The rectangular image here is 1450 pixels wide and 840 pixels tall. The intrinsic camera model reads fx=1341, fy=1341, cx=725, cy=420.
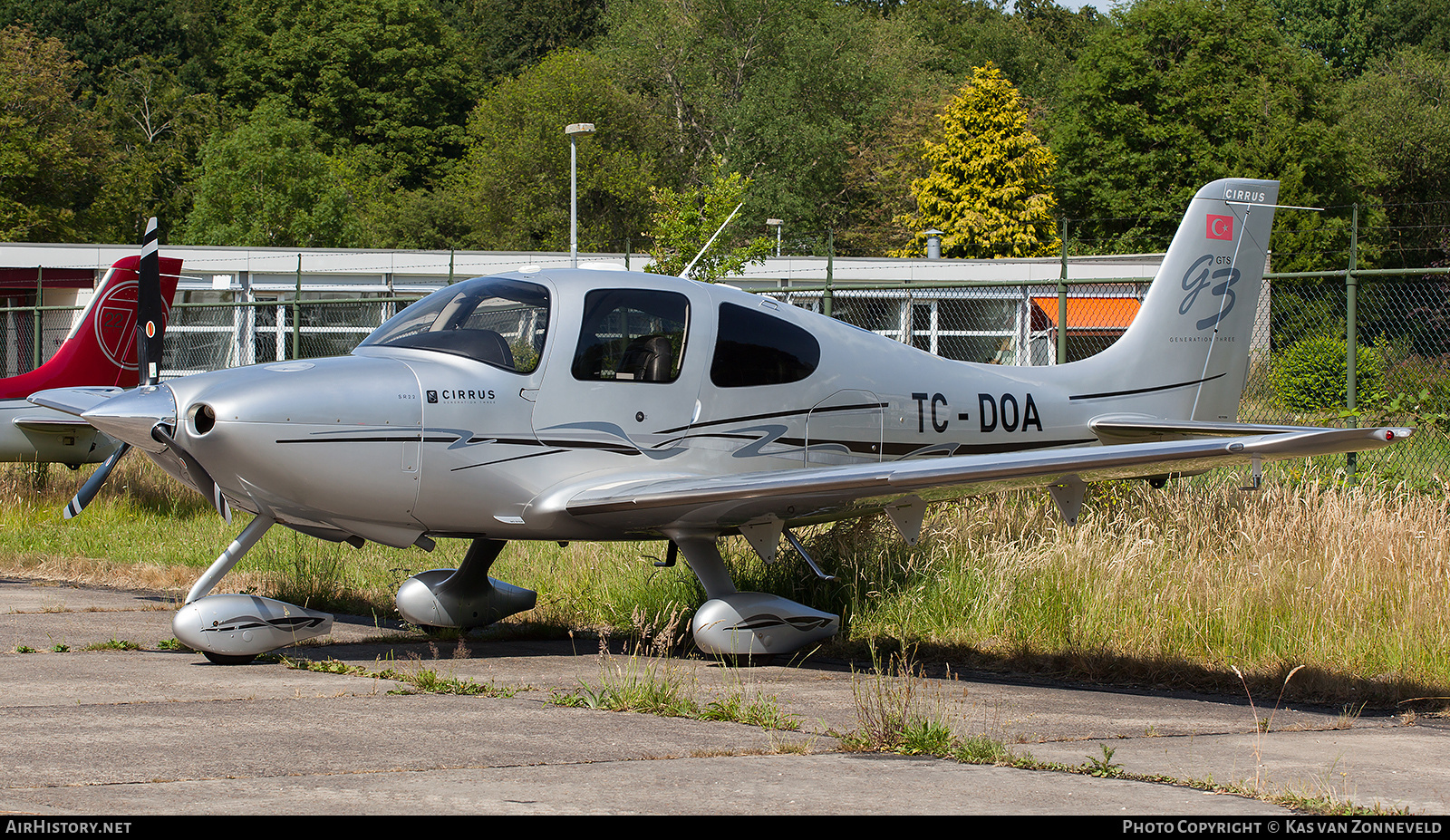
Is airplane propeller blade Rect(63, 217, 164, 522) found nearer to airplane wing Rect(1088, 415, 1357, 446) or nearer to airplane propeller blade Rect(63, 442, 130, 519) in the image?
airplane propeller blade Rect(63, 442, 130, 519)

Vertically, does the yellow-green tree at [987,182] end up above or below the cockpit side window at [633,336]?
above

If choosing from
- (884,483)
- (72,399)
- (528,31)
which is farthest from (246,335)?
(528,31)

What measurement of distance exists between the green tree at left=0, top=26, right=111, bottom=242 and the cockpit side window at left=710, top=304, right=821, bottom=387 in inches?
1670

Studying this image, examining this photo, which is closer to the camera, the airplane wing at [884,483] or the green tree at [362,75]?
the airplane wing at [884,483]

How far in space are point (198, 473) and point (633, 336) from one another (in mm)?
2431

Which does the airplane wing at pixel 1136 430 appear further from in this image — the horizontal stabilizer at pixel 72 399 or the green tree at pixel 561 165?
the green tree at pixel 561 165

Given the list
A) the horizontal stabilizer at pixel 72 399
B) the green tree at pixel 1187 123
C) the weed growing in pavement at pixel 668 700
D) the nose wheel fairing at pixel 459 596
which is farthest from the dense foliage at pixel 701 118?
the weed growing in pavement at pixel 668 700

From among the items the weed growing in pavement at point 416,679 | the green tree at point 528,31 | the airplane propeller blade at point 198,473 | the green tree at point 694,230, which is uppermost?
the green tree at point 528,31

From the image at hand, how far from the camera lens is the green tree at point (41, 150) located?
44.6 meters

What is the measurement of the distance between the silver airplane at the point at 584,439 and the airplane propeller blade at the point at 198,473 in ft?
0.04

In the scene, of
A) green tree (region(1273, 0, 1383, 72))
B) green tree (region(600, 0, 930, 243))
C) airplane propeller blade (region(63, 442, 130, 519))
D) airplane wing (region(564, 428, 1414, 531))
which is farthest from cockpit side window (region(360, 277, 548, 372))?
green tree (region(1273, 0, 1383, 72))

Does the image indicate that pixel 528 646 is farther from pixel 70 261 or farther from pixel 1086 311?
pixel 70 261

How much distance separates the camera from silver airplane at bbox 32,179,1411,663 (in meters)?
6.85

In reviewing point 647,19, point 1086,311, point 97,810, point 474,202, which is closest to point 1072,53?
point 647,19
